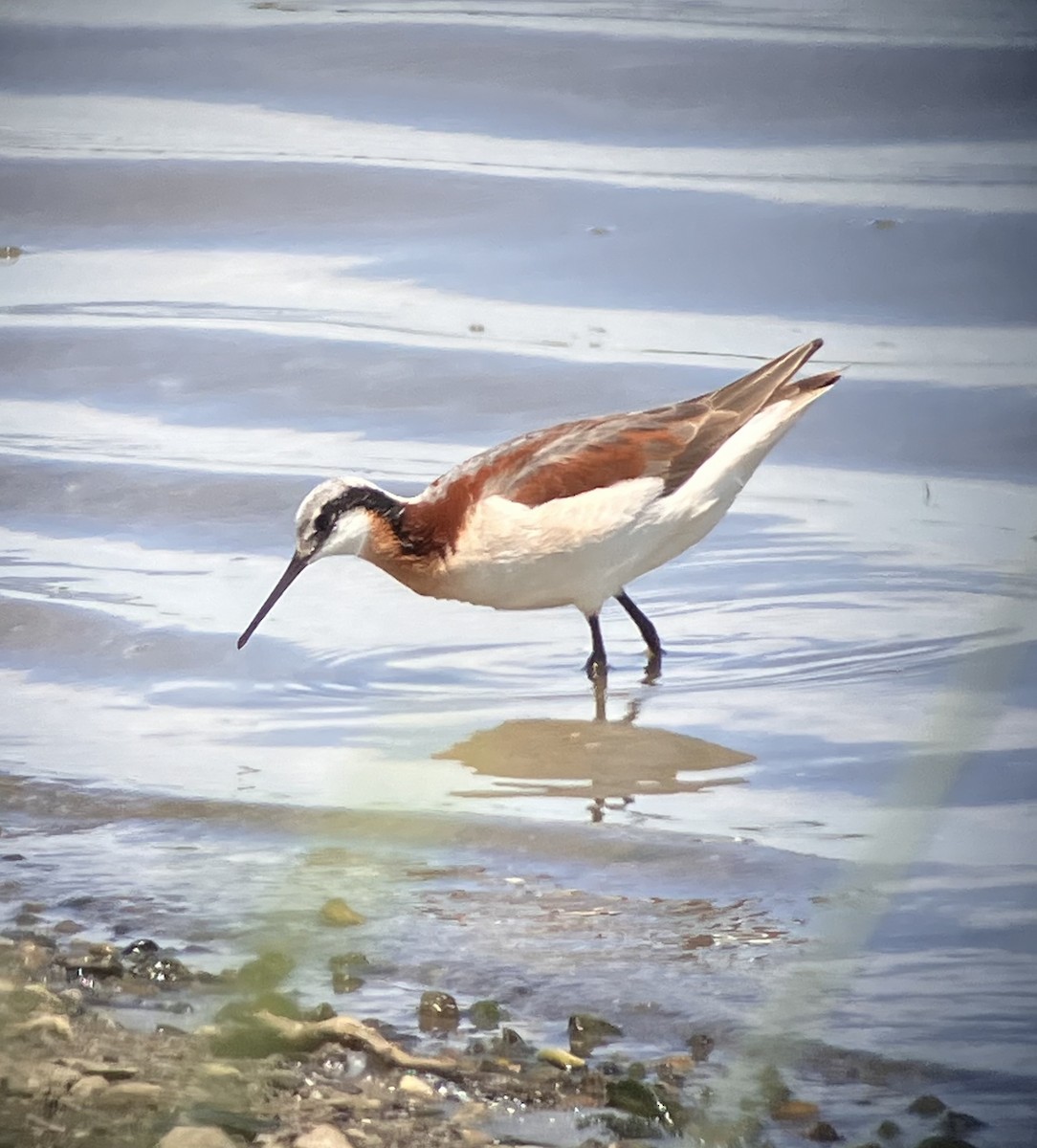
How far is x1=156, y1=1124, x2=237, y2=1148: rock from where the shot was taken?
11.7ft

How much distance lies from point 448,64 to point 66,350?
4921 millimetres

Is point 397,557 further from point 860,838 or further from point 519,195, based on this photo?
point 519,195

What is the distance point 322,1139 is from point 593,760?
2.89 m

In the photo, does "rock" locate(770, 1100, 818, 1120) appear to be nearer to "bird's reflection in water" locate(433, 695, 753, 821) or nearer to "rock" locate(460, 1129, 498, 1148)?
"rock" locate(460, 1129, 498, 1148)

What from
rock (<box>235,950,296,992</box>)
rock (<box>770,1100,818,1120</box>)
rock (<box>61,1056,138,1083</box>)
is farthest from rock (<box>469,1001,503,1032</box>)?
rock (<box>235,950,296,992</box>)

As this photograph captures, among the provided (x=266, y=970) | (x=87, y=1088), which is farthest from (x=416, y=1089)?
(x=266, y=970)

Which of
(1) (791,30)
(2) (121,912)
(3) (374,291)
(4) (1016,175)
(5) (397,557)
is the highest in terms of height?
(1) (791,30)

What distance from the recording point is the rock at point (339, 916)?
5227mm

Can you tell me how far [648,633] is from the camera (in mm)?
7586

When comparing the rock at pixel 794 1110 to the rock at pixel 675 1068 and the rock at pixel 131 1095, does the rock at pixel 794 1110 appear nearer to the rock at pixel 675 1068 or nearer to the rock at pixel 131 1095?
the rock at pixel 675 1068

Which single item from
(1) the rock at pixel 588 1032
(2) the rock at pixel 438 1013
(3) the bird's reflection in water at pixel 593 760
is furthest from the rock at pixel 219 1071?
(3) the bird's reflection in water at pixel 593 760

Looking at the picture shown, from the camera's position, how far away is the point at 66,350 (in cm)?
1110

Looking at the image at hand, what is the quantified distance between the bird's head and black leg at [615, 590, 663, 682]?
918 millimetres

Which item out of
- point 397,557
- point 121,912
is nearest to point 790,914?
point 121,912
